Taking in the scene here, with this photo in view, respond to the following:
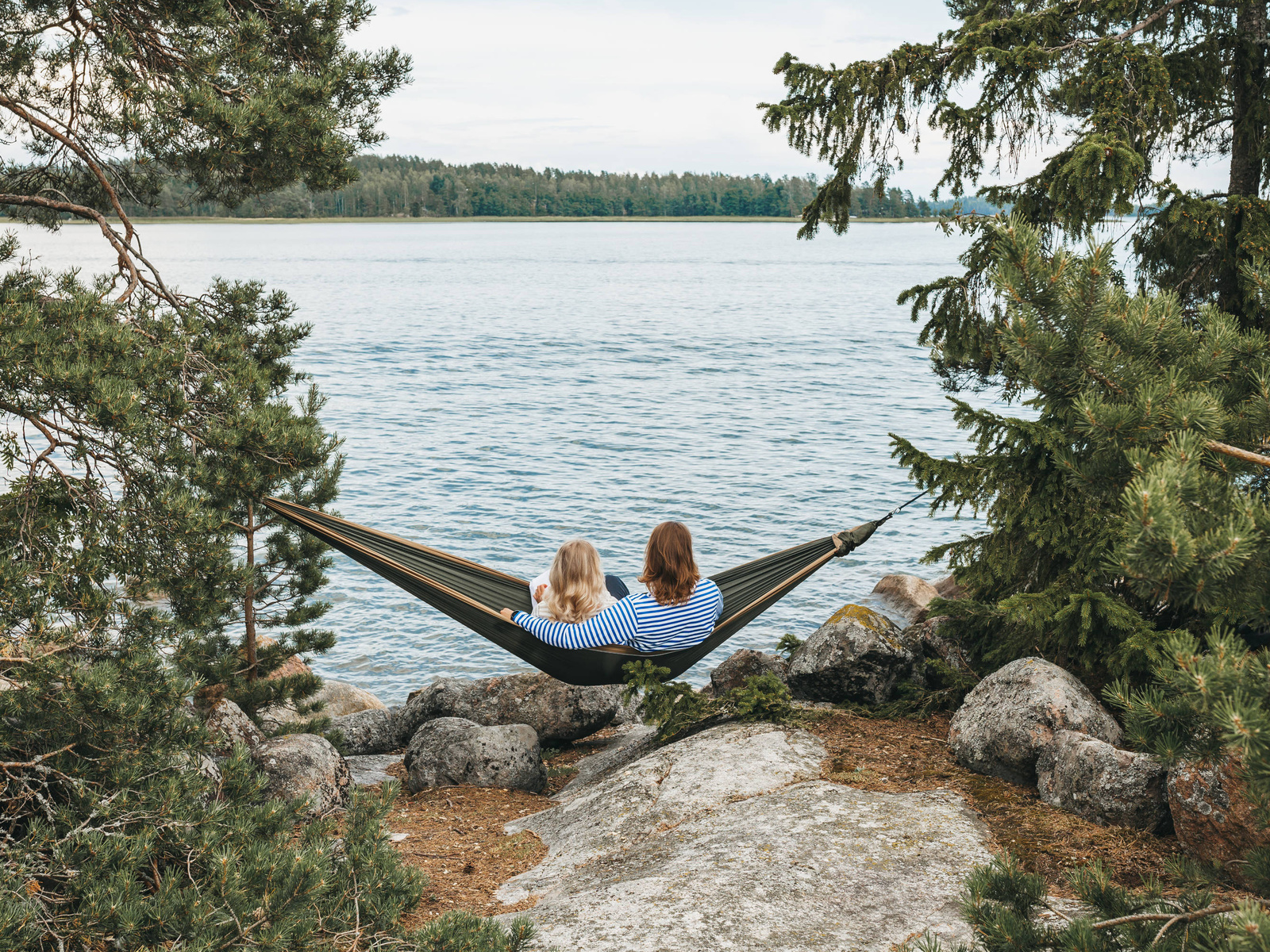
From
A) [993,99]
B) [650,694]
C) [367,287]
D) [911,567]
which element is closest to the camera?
[650,694]

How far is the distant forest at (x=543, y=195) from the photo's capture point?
275 feet

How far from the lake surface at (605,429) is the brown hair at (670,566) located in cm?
420

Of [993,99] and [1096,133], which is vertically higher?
[993,99]

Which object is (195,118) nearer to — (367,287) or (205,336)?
(205,336)

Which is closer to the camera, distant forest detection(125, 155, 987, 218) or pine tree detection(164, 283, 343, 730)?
pine tree detection(164, 283, 343, 730)

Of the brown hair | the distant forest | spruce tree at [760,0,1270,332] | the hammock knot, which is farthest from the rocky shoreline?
the distant forest

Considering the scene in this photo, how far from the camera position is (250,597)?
454cm

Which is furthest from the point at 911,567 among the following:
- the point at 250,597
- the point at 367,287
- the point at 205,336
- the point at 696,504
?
the point at 367,287

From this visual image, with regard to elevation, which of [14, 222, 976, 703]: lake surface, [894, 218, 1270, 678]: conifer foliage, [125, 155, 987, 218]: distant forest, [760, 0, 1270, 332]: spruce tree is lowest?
[14, 222, 976, 703]: lake surface

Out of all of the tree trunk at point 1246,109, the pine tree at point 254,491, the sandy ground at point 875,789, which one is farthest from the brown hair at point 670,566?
the tree trunk at point 1246,109

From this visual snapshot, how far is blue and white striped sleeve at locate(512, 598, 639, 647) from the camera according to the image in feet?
12.9

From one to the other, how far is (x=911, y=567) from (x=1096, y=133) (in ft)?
20.7

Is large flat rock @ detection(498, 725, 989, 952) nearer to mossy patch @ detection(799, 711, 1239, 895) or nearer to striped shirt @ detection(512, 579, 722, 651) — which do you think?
mossy patch @ detection(799, 711, 1239, 895)

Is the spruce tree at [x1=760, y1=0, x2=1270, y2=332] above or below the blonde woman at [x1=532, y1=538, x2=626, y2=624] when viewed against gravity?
above
